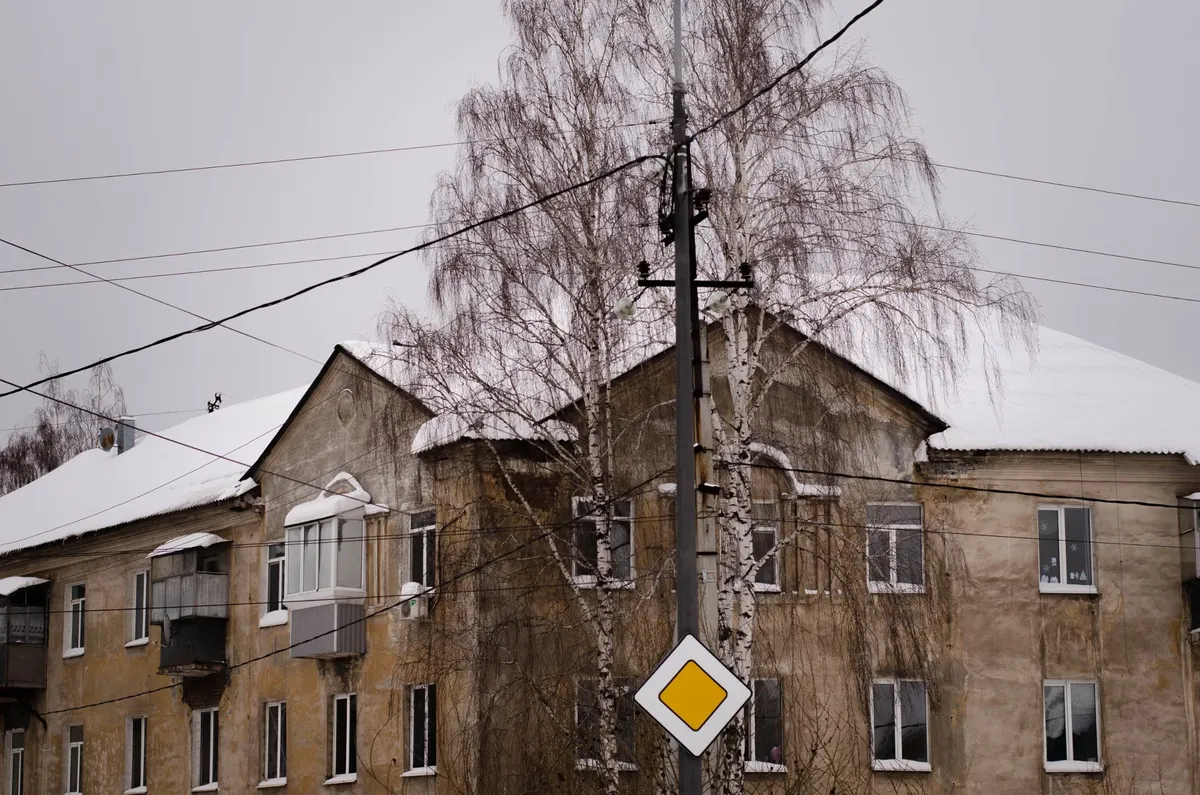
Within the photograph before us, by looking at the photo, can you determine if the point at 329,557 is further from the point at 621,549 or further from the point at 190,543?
the point at 190,543

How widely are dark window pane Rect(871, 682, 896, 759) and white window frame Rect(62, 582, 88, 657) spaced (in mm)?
19057

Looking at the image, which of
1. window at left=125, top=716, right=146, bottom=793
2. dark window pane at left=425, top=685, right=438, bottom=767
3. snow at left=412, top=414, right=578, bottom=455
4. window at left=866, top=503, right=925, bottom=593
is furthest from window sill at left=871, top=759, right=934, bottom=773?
window at left=125, top=716, right=146, bottom=793

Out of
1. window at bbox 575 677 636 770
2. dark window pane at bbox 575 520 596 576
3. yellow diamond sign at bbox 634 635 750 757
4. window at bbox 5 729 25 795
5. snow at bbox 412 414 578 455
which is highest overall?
snow at bbox 412 414 578 455

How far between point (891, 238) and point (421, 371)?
688 centimetres

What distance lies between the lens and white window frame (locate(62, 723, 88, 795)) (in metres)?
37.8

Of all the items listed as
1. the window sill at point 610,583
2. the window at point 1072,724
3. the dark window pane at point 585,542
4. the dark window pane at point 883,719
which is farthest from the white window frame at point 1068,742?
the dark window pane at point 585,542

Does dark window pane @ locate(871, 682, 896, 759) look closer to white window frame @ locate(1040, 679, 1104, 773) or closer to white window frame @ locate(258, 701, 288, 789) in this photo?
white window frame @ locate(1040, 679, 1104, 773)

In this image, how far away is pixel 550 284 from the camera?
2417 centimetres

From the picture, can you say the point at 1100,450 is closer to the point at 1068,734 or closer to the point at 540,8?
the point at 1068,734

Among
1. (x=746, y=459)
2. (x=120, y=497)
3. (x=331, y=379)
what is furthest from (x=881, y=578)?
(x=120, y=497)

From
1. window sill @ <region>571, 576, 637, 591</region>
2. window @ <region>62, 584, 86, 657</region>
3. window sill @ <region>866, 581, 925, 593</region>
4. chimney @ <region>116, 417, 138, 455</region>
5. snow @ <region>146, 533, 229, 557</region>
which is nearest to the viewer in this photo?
window sill @ <region>866, 581, 925, 593</region>

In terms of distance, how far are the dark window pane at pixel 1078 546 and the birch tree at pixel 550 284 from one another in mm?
8423

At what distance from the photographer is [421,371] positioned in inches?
961

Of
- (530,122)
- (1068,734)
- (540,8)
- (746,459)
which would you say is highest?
(540,8)
